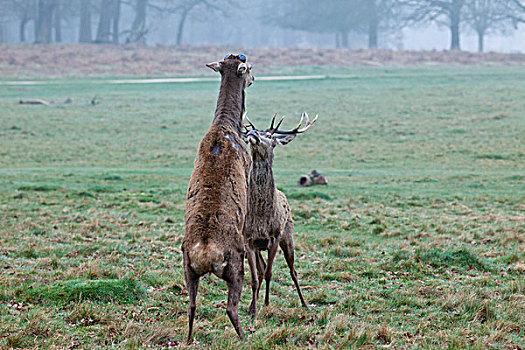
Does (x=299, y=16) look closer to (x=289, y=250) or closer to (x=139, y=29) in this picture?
(x=139, y=29)

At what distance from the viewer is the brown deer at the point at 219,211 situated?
5.65 m

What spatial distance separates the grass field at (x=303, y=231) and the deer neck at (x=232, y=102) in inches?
94.3

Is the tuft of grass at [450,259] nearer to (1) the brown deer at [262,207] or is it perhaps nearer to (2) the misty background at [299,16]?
(1) the brown deer at [262,207]

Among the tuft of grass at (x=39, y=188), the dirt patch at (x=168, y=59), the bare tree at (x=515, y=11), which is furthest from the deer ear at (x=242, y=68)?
the bare tree at (x=515, y=11)

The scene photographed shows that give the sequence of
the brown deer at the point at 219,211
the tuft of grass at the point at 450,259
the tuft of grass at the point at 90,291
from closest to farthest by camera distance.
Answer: the brown deer at the point at 219,211 → the tuft of grass at the point at 90,291 → the tuft of grass at the point at 450,259

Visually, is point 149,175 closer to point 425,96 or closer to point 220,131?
point 220,131

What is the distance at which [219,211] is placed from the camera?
5.91m

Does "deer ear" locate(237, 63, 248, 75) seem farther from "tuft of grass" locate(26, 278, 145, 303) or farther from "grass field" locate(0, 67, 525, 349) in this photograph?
"tuft of grass" locate(26, 278, 145, 303)

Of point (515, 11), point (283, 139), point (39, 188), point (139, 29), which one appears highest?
point (515, 11)

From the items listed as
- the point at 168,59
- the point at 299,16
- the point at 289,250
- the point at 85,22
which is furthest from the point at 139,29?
the point at 289,250

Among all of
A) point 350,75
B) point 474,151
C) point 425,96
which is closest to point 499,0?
point 350,75

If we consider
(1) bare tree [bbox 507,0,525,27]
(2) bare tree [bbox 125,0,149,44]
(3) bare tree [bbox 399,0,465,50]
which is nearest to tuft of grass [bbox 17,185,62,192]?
(2) bare tree [bbox 125,0,149,44]

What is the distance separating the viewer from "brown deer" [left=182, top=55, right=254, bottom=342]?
565 centimetres

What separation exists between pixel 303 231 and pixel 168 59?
39866 millimetres
